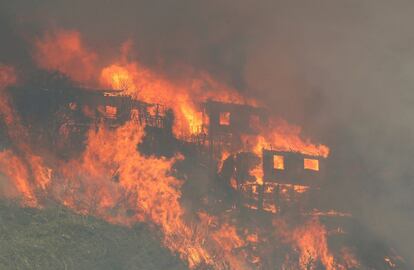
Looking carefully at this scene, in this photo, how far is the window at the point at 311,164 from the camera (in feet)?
82.5

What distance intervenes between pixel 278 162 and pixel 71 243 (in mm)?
8799

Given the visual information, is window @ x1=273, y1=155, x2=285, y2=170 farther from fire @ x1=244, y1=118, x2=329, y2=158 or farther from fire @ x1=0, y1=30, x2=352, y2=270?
fire @ x1=244, y1=118, x2=329, y2=158

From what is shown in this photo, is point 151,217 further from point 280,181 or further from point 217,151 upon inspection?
point 280,181

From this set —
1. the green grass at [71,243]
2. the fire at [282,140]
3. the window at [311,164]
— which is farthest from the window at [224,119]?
the green grass at [71,243]

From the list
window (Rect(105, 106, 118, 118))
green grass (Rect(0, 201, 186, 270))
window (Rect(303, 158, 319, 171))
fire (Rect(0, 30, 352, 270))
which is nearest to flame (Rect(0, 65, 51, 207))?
fire (Rect(0, 30, 352, 270))

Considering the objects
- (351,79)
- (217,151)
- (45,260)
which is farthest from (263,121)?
(45,260)

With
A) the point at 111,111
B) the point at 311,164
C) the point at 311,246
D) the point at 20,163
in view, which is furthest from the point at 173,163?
the point at 311,246

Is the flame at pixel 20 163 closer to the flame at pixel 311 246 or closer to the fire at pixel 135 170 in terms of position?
the fire at pixel 135 170

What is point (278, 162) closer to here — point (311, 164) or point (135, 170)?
point (311, 164)

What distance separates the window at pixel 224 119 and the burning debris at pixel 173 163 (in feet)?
0.19

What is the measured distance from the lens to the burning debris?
21953 millimetres

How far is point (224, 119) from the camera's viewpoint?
24453mm

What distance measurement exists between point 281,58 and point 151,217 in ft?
29.1

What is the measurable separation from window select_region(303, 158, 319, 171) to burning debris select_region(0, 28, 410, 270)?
5 centimetres
